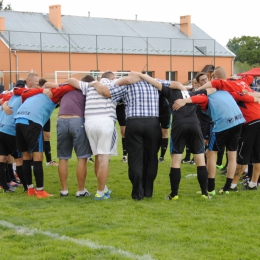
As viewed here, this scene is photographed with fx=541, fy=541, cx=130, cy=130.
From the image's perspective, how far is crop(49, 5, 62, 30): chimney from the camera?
169 ft

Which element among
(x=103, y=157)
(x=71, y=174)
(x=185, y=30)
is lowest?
(x=71, y=174)

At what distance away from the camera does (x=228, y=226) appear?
7.00m

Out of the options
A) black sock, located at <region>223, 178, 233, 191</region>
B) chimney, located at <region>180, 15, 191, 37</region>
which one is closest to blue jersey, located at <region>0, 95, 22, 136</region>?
black sock, located at <region>223, 178, 233, 191</region>

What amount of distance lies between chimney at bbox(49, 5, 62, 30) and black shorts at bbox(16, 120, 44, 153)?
4355 cm

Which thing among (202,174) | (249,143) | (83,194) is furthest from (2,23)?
(202,174)

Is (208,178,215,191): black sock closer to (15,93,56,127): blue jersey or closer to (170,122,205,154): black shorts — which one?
(170,122,205,154): black shorts

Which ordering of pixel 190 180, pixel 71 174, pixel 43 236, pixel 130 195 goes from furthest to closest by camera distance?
pixel 71 174, pixel 190 180, pixel 130 195, pixel 43 236

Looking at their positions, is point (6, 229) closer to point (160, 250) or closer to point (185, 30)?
point (160, 250)

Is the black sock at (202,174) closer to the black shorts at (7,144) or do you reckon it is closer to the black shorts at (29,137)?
the black shorts at (29,137)

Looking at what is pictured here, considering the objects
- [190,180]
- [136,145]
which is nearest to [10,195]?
[136,145]

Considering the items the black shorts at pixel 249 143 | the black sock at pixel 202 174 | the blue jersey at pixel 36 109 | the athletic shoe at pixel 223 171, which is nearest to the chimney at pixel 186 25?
the athletic shoe at pixel 223 171

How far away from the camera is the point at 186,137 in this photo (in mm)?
8703

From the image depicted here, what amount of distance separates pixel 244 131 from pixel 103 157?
8.45 feet

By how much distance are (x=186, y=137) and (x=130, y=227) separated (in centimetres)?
224
